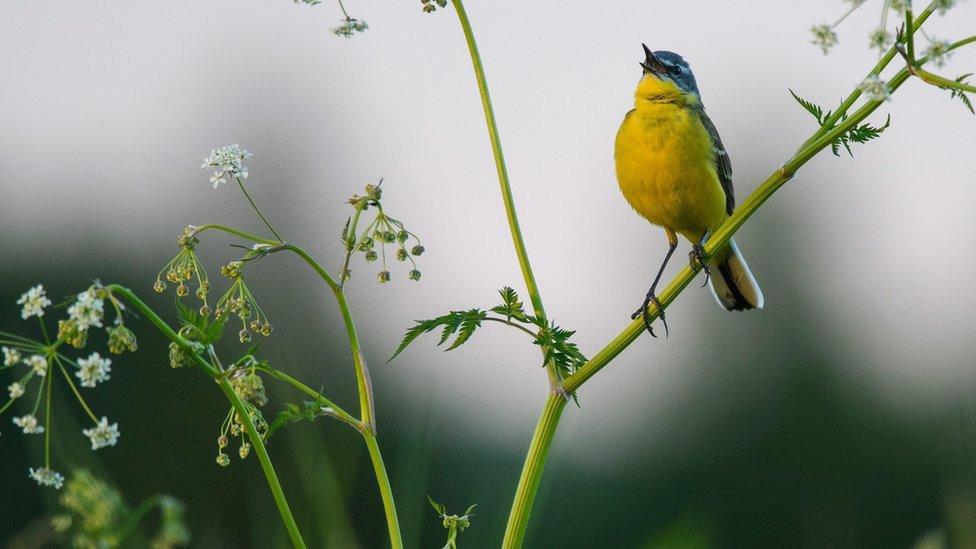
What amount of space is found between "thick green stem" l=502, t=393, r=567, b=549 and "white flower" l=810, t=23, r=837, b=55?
2.95 feet

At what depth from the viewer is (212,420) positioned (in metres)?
16.8

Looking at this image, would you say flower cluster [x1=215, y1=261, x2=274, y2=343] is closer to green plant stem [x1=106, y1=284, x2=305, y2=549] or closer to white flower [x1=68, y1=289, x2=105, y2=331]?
green plant stem [x1=106, y1=284, x2=305, y2=549]

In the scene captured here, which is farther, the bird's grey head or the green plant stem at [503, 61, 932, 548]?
the bird's grey head

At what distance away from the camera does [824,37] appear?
2307mm

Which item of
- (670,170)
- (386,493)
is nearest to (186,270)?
(386,493)

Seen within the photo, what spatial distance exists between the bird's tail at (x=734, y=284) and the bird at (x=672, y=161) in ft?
1.21

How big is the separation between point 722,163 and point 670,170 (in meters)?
0.37

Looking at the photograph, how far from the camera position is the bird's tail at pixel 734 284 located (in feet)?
17.9

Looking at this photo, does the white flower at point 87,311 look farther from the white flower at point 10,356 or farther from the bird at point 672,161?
the bird at point 672,161

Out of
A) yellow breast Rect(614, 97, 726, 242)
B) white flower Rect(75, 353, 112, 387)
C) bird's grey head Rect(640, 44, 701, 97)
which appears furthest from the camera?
bird's grey head Rect(640, 44, 701, 97)

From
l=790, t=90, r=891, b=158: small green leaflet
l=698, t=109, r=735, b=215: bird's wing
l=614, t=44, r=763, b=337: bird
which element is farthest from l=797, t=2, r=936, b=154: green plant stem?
l=698, t=109, r=735, b=215: bird's wing

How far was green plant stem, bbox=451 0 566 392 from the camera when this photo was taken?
261 cm

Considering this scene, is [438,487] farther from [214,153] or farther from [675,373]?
[214,153]

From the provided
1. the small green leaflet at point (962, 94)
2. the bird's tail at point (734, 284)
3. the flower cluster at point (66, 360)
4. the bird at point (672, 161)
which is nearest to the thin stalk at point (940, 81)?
the small green leaflet at point (962, 94)
